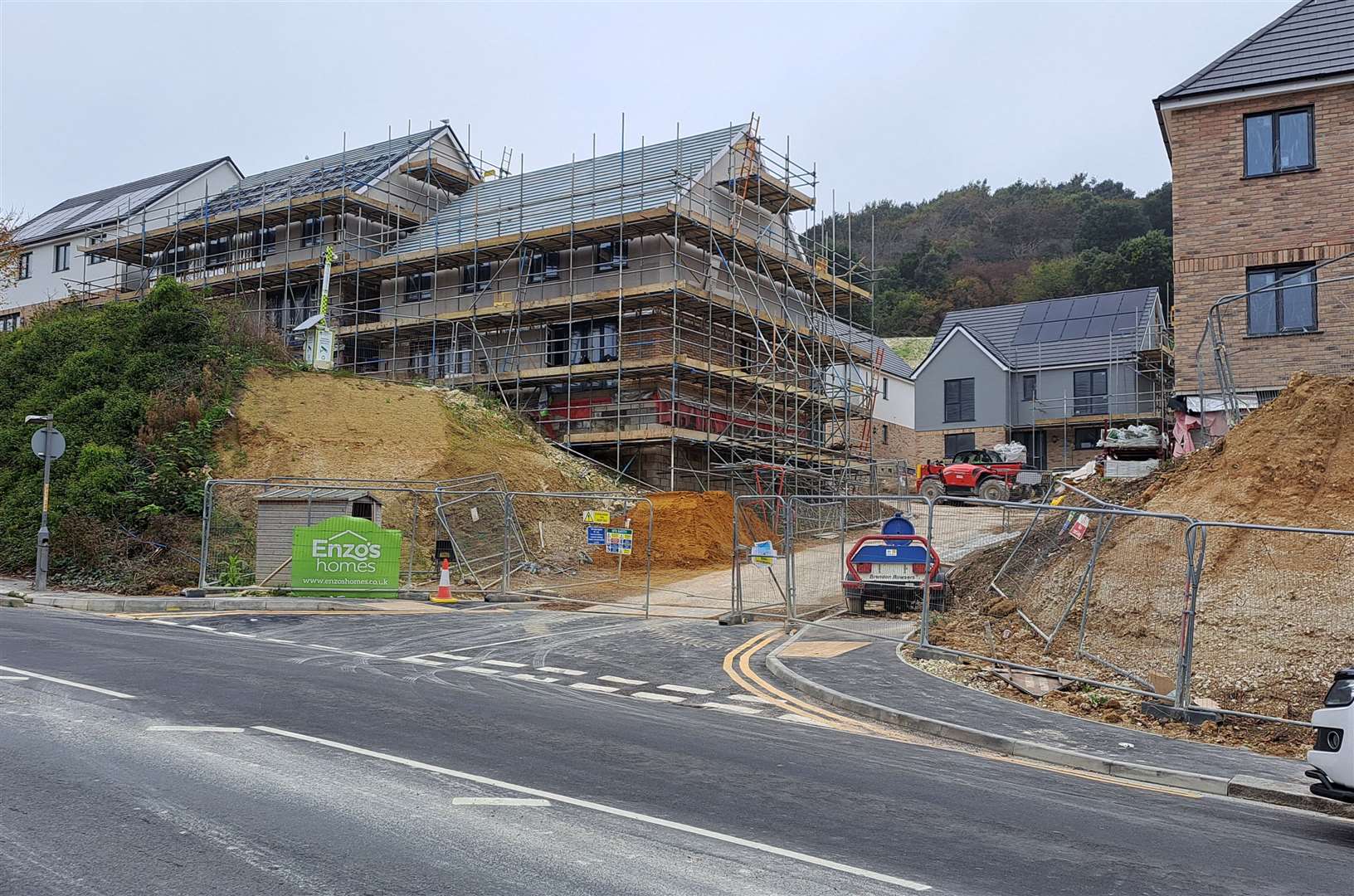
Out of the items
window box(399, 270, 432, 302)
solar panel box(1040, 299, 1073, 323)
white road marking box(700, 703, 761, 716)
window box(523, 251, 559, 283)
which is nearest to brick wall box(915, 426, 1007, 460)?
solar panel box(1040, 299, 1073, 323)

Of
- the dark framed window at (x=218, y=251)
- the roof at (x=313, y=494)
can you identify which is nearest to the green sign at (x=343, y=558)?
the roof at (x=313, y=494)

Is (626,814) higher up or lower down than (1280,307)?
lower down

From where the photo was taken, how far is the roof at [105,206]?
5469cm

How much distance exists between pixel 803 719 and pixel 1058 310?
46377 mm

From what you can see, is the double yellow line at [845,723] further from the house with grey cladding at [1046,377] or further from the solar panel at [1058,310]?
the solar panel at [1058,310]

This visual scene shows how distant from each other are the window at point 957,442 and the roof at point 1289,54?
28744 millimetres

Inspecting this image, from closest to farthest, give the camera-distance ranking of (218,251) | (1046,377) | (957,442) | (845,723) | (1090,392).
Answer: (845,723)
(1090,392)
(1046,377)
(218,251)
(957,442)

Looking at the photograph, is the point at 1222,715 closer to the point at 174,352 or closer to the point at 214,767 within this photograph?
the point at 214,767

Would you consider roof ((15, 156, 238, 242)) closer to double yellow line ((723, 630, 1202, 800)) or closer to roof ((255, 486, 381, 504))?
roof ((255, 486, 381, 504))

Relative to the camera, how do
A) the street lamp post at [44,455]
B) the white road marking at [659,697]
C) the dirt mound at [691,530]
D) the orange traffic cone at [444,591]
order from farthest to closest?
the dirt mound at [691,530]
the street lamp post at [44,455]
the orange traffic cone at [444,591]
the white road marking at [659,697]

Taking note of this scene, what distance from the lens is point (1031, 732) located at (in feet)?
31.7

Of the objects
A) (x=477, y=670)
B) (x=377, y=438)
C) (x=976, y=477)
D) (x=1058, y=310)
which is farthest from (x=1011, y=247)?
(x=477, y=670)

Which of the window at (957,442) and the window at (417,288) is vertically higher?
the window at (417,288)

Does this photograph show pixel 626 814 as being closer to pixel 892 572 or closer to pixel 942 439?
pixel 892 572
